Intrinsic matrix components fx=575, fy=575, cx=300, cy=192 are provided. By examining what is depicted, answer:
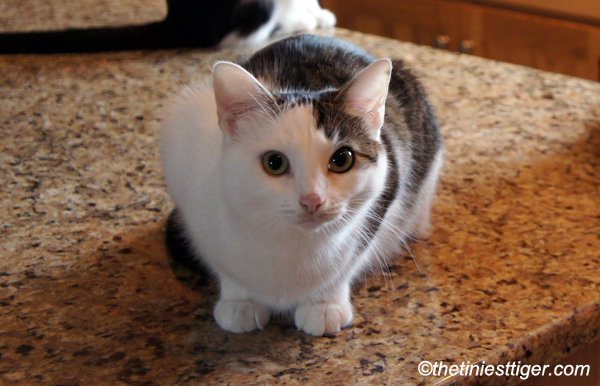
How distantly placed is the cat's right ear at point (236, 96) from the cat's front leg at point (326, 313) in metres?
0.30

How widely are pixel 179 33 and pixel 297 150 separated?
1.33 meters

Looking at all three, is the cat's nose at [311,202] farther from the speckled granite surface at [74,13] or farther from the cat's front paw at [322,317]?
the speckled granite surface at [74,13]

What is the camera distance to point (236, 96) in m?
0.84

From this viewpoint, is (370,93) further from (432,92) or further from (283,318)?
(432,92)

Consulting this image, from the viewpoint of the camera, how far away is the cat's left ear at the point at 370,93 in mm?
840

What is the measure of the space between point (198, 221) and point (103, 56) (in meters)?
1.20

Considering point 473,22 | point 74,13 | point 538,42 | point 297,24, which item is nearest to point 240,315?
point 297,24

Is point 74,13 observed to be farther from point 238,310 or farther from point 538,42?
point 538,42

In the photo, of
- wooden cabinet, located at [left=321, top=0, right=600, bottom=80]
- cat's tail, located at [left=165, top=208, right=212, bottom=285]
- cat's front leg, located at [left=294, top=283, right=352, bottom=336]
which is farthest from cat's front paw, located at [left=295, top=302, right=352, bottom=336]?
wooden cabinet, located at [left=321, top=0, right=600, bottom=80]

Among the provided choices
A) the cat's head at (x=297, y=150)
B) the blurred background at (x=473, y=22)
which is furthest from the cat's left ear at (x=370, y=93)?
the blurred background at (x=473, y=22)

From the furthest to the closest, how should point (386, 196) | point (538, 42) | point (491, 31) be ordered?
point (491, 31) → point (538, 42) → point (386, 196)

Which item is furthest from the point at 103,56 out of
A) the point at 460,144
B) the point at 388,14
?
the point at 388,14

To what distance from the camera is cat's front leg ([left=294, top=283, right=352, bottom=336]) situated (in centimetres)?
90

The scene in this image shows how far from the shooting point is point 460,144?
146 cm
